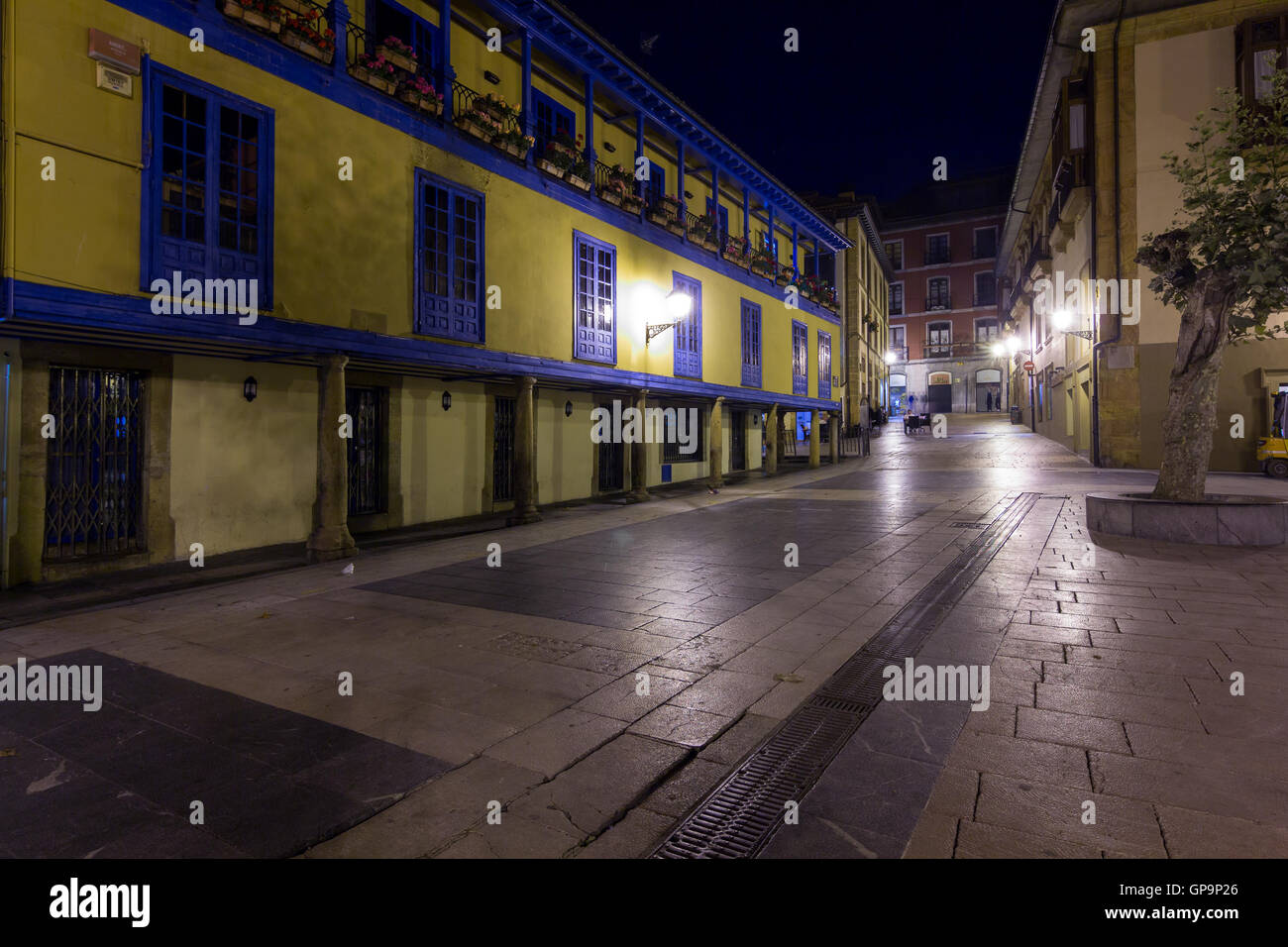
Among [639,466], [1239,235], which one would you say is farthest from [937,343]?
[1239,235]

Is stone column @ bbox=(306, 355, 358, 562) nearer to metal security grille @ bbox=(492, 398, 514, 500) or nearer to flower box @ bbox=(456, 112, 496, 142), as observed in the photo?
flower box @ bbox=(456, 112, 496, 142)

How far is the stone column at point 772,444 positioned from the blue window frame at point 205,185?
1857 centimetres

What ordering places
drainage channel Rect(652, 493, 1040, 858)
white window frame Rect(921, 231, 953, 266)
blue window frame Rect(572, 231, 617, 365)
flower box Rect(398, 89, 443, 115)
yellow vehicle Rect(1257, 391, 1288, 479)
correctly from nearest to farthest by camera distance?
drainage channel Rect(652, 493, 1040, 858), flower box Rect(398, 89, 443, 115), blue window frame Rect(572, 231, 617, 365), yellow vehicle Rect(1257, 391, 1288, 479), white window frame Rect(921, 231, 953, 266)

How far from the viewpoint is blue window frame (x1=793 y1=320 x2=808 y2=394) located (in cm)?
2441

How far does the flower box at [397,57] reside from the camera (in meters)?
10.2

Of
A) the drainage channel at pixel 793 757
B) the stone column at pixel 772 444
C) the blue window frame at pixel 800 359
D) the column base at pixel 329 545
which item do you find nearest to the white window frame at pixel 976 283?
the blue window frame at pixel 800 359

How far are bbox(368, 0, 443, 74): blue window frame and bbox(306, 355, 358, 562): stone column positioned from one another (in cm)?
494

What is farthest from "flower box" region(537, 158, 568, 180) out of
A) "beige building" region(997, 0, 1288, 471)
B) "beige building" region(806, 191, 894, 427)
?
"beige building" region(806, 191, 894, 427)

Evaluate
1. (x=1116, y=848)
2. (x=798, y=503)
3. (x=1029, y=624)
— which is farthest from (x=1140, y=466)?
(x=1116, y=848)

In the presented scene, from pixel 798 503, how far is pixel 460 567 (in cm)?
873

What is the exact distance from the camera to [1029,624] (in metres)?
5.78

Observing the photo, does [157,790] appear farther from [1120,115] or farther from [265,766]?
[1120,115]

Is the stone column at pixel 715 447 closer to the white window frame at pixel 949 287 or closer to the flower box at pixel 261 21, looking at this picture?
the flower box at pixel 261 21

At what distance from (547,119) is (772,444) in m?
14.0
